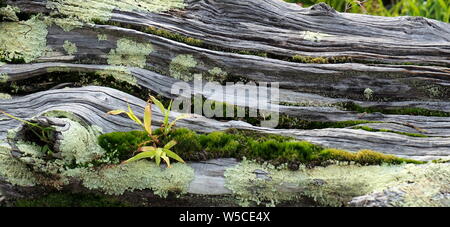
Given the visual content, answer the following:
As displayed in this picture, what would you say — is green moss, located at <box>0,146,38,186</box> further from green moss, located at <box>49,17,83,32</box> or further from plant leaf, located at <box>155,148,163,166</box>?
green moss, located at <box>49,17,83,32</box>

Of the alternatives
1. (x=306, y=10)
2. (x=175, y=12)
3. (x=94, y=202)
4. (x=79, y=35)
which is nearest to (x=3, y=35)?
(x=79, y=35)

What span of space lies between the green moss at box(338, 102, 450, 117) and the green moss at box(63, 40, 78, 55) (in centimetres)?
372

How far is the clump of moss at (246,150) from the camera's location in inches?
200

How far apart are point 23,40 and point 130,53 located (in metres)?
1.48

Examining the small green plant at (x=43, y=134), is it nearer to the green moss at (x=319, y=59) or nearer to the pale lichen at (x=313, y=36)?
the green moss at (x=319, y=59)

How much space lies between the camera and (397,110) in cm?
605

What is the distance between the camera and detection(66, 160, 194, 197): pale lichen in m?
4.95

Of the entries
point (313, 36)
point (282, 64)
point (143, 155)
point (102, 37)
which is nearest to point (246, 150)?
point (143, 155)

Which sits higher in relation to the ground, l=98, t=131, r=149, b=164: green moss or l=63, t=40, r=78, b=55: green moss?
l=63, t=40, r=78, b=55: green moss

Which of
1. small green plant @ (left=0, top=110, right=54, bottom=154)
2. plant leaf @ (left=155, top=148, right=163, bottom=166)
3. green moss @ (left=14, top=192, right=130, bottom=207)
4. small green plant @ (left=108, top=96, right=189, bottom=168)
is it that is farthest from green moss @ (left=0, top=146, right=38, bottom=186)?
plant leaf @ (left=155, top=148, right=163, bottom=166)

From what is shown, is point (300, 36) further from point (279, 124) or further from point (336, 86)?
point (279, 124)

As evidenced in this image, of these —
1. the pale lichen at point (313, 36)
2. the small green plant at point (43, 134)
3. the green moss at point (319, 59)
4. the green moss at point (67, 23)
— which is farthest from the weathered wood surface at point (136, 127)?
the pale lichen at point (313, 36)

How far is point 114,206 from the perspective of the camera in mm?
4980
